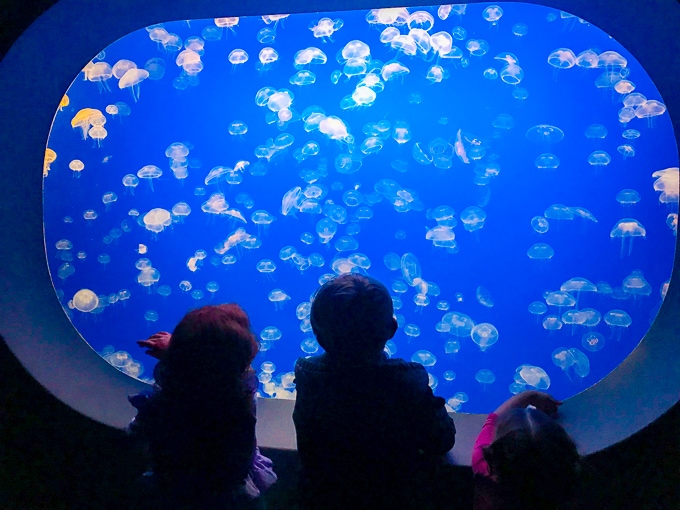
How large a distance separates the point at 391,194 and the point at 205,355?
9.14 feet

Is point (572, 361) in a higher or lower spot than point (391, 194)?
lower

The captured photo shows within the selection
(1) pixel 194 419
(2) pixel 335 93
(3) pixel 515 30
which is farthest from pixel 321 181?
(1) pixel 194 419

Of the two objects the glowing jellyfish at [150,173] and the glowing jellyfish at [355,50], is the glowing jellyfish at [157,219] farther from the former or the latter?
the glowing jellyfish at [355,50]

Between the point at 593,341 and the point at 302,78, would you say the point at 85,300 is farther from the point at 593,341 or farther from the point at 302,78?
the point at 593,341

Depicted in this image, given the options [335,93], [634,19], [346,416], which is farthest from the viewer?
[335,93]

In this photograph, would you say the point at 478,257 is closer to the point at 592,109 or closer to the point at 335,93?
the point at 592,109

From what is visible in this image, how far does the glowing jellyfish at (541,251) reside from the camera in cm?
378

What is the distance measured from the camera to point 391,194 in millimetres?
4035

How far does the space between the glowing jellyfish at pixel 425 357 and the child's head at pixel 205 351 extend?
2.70 m

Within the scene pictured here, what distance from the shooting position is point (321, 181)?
410 cm

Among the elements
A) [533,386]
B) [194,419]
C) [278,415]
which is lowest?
[194,419]

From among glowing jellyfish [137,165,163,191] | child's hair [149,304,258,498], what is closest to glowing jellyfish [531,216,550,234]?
child's hair [149,304,258,498]

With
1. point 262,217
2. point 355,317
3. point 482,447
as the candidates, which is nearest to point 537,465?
point 482,447

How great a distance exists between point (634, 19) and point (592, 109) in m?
1.44
